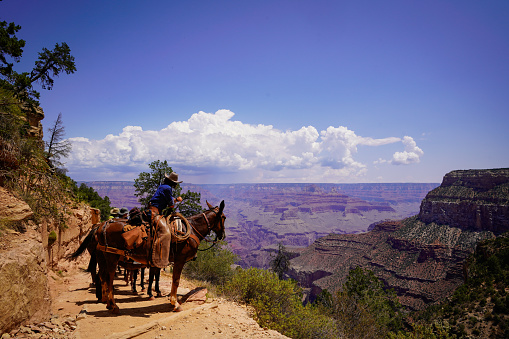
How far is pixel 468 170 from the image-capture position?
3984 inches

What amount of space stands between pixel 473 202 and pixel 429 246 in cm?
2244

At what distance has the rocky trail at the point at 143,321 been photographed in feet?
18.3

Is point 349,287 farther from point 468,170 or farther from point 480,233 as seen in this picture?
point 468,170

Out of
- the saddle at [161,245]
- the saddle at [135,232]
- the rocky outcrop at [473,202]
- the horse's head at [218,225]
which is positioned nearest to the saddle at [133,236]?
the saddle at [135,232]

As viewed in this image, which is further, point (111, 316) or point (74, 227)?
point (74, 227)

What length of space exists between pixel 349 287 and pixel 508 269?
75.4ft

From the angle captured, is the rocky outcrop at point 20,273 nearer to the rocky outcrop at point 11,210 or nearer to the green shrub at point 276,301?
the rocky outcrop at point 11,210

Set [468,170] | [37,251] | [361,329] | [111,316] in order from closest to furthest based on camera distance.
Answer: [37,251] < [111,316] < [361,329] < [468,170]

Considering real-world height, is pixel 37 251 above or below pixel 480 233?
above

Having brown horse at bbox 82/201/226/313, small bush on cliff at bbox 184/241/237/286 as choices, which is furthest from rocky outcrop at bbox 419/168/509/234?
brown horse at bbox 82/201/226/313

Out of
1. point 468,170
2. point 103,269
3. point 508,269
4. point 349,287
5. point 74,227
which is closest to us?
point 103,269

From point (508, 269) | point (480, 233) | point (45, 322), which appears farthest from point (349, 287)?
point (480, 233)

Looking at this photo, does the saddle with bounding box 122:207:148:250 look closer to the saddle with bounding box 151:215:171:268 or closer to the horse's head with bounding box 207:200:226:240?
the saddle with bounding box 151:215:171:268

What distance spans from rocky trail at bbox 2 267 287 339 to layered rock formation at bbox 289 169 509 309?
66861mm
